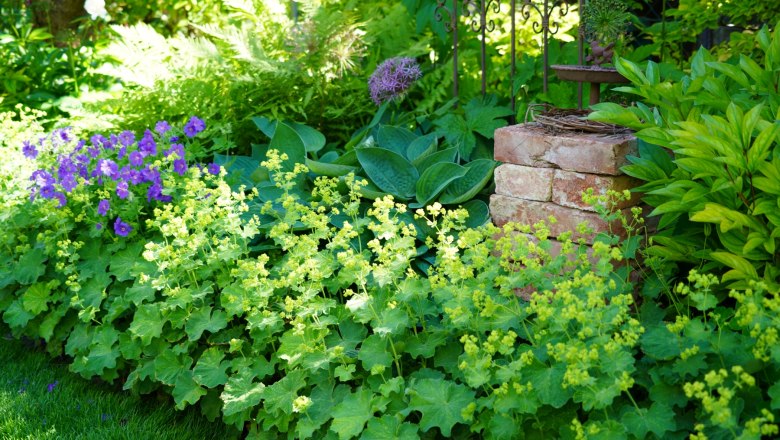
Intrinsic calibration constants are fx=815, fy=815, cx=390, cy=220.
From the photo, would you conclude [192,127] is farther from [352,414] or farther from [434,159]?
[352,414]

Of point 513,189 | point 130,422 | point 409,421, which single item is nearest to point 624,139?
point 513,189

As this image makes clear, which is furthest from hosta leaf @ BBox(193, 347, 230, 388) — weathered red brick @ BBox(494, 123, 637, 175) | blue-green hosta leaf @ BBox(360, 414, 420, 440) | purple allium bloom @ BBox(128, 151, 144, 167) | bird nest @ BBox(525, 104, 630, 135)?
bird nest @ BBox(525, 104, 630, 135)

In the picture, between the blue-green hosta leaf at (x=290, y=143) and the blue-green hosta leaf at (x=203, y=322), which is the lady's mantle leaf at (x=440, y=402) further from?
the blue-green hosta leaf at (x=290, y=143)

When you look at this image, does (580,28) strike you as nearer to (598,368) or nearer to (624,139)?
(624,139)

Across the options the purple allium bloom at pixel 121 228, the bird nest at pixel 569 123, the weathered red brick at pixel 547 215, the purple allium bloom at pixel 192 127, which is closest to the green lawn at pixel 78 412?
the purple allium bloom at pixel 121 228

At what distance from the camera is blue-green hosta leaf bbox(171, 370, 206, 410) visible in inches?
107

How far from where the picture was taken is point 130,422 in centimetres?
291

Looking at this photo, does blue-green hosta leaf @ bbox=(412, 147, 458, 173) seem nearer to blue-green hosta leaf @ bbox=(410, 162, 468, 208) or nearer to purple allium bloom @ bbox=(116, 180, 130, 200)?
blue-green hosta leaf @ bbox=(410, 162, 468, 208)

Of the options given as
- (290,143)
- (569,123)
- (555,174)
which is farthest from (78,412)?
(569,123)

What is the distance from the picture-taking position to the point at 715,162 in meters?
2.16

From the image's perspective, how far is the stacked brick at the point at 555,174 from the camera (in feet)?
8.35

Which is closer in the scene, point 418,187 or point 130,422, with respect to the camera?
point 130,422

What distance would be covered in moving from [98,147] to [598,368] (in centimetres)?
246

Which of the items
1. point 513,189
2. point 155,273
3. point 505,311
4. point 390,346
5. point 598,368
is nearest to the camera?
point 598,368
